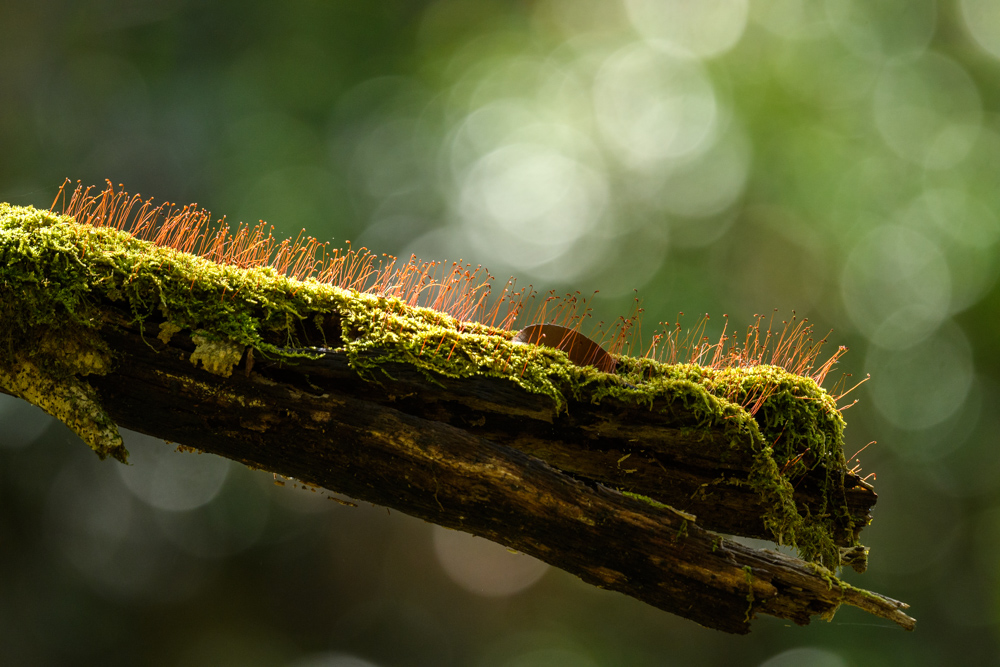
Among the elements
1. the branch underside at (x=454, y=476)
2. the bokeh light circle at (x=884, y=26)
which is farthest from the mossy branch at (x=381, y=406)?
the bokeh light circle at (x=884, y=26)

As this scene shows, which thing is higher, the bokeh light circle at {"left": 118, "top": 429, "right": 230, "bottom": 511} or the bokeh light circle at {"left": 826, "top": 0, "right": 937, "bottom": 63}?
the bokeh light circle at {"left": 826, "top": 0, "right": 937, "bottom": 63}

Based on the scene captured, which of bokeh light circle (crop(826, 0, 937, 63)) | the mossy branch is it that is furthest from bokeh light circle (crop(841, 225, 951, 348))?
the mossy branch

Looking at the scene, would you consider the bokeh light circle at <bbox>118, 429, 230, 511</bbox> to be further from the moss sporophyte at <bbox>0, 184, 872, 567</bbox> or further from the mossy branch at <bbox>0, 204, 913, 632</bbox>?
the mossy branch at <bbox>0, 204, 913, 632</bbox>

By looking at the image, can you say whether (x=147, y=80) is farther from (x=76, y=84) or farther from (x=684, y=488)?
(x=684, y=488)

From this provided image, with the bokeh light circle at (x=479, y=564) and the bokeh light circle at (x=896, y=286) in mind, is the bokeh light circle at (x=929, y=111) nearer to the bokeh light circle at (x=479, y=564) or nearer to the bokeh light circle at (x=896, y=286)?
the bokeh light circle at (x=896, y=286)

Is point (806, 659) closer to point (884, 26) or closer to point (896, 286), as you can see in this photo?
point (896, 286)

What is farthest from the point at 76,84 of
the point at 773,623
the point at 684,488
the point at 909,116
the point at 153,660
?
the point at 773,623

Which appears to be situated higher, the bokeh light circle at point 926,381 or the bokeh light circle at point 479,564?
the bokeh light circle at point 926,381
